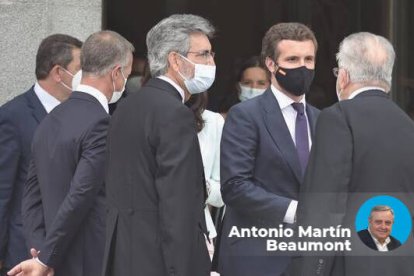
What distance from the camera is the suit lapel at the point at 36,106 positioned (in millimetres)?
5996

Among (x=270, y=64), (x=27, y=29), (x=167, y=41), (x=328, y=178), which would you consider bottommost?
(x=328, y=178)

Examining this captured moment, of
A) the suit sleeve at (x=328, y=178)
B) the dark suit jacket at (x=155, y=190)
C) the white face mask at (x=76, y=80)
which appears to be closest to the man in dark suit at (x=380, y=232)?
the suit sleeve at (x=328, y=178)

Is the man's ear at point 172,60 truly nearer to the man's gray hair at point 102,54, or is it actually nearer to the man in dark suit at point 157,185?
the man in dark suit at point 157,185

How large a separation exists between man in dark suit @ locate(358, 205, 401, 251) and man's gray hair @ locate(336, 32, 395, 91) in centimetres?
56

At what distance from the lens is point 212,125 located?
6500mm

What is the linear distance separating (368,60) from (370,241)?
81 centimetres

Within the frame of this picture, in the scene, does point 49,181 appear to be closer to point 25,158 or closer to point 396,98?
point 25,158

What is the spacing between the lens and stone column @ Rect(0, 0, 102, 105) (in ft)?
23.9

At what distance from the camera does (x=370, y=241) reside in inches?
177

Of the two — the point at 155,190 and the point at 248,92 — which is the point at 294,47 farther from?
the point at 248,92

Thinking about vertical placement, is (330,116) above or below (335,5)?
below

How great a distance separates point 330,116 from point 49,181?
5.10ft

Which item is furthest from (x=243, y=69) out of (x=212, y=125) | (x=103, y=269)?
(x=103, y=269)

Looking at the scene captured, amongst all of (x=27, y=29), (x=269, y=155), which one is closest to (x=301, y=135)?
(x=269, y=155)
